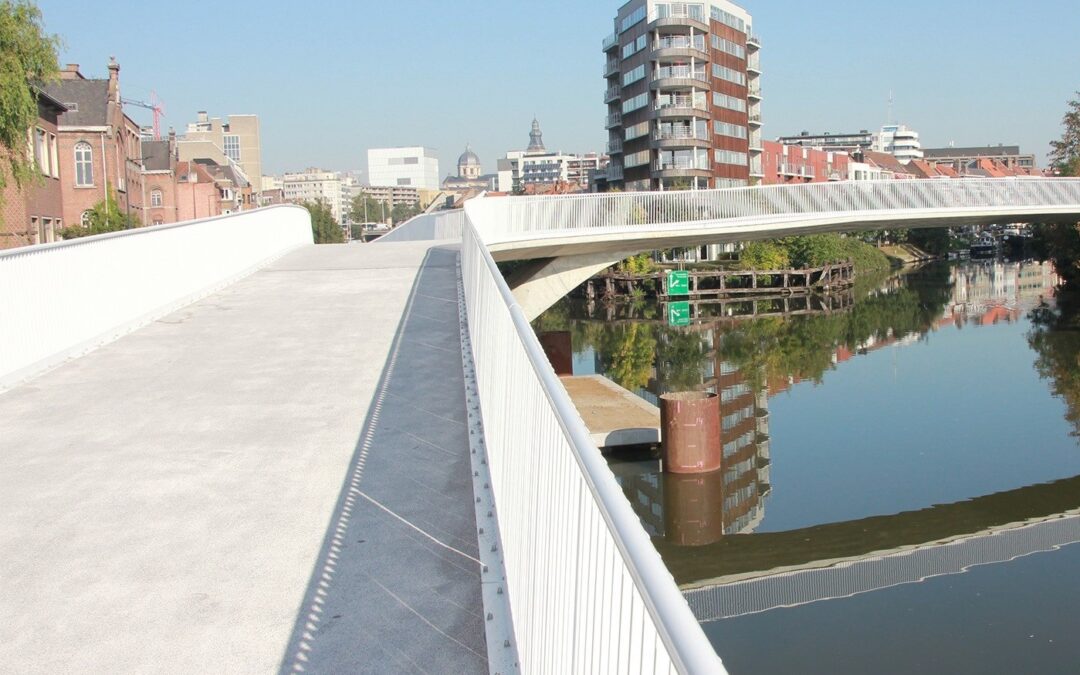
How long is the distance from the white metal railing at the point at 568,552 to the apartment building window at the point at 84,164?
51585 mm

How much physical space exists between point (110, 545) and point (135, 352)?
22.1 feet

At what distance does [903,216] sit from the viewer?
119 ft

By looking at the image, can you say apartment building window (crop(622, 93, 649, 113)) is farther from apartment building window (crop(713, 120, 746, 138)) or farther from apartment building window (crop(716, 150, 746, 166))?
apartment building window (crop(716, 150, 746, 166))

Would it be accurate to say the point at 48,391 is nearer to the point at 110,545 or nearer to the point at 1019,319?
the point at 110,545

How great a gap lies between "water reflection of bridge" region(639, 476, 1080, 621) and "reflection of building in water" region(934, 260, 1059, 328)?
34.6 meters

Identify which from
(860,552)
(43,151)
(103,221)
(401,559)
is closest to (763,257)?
(103,221)

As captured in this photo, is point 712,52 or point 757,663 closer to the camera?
point 757,663

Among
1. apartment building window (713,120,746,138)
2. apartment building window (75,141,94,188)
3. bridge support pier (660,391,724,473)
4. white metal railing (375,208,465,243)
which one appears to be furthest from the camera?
apartment building window (713,120,746,138)

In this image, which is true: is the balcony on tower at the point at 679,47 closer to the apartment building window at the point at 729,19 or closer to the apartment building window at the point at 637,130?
the apartment building window at the point at 729,19

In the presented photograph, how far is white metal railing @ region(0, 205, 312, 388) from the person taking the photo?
35.0 feet

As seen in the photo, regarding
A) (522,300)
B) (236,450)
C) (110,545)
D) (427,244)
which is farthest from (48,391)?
(522,300)

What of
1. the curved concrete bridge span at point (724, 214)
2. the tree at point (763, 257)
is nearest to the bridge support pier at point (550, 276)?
the curved concrete bridge span at point (724, 214)

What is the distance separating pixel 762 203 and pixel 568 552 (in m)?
32.4

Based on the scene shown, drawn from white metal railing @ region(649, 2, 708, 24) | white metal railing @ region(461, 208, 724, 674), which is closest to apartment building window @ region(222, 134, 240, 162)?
white metal railing @ region(649, 2, 708, 24)
